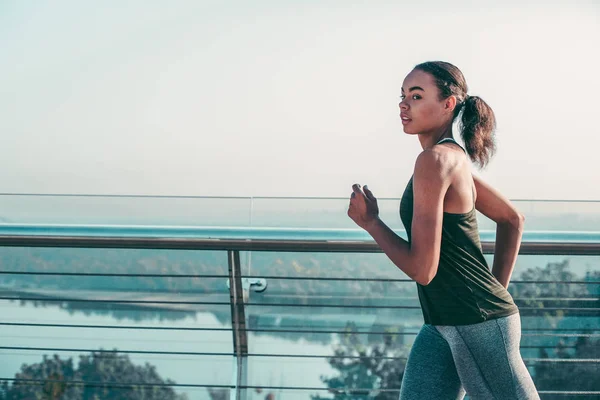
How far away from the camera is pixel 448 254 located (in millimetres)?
1480

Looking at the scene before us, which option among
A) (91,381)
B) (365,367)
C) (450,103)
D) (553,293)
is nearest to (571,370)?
(553,293)

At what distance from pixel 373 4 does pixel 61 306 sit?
22.6 metres

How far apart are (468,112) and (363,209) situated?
386 mm

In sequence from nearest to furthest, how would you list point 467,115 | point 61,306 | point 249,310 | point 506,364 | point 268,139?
point 506,364, point 467,115, point 249,310, point 61,306, point 268,139

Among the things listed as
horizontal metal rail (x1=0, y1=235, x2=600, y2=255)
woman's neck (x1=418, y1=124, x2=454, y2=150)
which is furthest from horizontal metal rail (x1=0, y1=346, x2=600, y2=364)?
woman's neck (x1=418, y1=124, x2=454, y2=150)

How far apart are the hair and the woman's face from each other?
0.05 feet

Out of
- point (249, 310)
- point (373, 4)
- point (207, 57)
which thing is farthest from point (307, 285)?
point (207, 57)

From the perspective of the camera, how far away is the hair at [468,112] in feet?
5.26

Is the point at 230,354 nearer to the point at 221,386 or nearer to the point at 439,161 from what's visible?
the point at 221,386

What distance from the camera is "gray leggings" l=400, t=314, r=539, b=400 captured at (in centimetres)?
147

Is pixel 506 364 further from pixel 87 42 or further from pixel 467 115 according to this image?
pixel 87 42

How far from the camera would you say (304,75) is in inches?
1154

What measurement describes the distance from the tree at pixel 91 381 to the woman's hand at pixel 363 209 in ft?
4.51

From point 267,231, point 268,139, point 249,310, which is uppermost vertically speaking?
point 268,139
